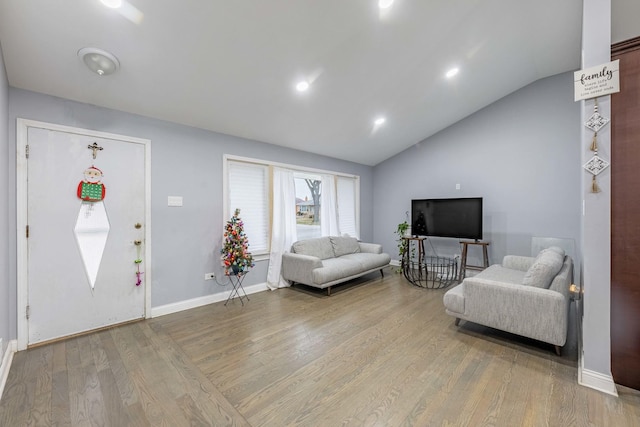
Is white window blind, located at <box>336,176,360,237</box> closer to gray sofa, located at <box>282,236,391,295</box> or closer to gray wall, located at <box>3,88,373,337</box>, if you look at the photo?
gray sofa, located at <box>282,236,391,295</box>

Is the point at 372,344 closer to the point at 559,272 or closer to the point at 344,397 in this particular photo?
the point at 344,397

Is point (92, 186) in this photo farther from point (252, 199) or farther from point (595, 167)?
point (595, 167)

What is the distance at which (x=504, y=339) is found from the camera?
2.62 m

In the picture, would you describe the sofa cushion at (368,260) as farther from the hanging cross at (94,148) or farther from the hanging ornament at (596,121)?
the hanging cross at (94,148)

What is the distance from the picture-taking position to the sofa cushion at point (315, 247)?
14.8 feet

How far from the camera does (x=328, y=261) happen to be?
176 inches

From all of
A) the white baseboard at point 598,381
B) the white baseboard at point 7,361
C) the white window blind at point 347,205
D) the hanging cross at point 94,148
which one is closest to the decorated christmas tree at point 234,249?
the hanging cross at point 94,148

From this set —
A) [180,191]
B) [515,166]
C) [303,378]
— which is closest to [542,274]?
[303,378]

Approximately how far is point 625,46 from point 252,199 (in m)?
4.17

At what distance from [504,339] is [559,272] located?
0.89m

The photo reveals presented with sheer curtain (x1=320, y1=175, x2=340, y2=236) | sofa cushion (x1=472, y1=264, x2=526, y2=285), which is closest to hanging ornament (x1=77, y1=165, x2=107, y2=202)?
sheer curtain (x1=320, y1=175, x2=340, y2=236)

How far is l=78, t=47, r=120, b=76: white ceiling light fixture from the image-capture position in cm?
221

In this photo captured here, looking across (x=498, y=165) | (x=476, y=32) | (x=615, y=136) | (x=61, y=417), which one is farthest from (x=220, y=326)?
(x=498, y=165)

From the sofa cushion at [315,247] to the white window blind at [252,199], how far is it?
1.73ft
